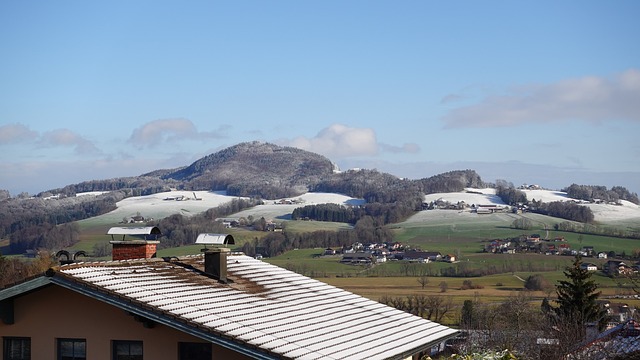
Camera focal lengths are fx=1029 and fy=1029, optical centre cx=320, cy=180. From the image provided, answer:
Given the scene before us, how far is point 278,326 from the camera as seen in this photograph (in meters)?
18.2

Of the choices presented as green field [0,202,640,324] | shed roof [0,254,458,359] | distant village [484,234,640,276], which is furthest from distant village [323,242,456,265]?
shed roof [0,254,458,359]

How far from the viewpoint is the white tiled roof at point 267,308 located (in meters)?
17.3

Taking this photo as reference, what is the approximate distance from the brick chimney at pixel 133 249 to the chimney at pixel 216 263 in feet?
8.20

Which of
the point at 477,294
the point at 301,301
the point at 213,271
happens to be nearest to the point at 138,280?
the point at 213,271

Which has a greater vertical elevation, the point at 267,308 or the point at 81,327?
the point at 267,308

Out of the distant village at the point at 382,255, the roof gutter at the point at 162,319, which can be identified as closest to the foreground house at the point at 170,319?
the roof gutter at the point at 162,319

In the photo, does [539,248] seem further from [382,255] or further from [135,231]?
[135,231]

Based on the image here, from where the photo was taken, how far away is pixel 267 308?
19438mm

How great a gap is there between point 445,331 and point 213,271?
20.0 ft

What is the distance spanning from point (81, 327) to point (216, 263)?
3.25 metres

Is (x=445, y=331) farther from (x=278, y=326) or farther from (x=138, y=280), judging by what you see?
(x=138, y=280)

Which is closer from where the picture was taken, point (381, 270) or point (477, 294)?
point (477, 294)

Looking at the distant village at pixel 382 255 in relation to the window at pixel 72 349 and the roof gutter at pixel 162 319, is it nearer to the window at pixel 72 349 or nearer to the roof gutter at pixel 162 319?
the window at pixel 72 349

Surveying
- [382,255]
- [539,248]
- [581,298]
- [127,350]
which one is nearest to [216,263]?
[127,350]
